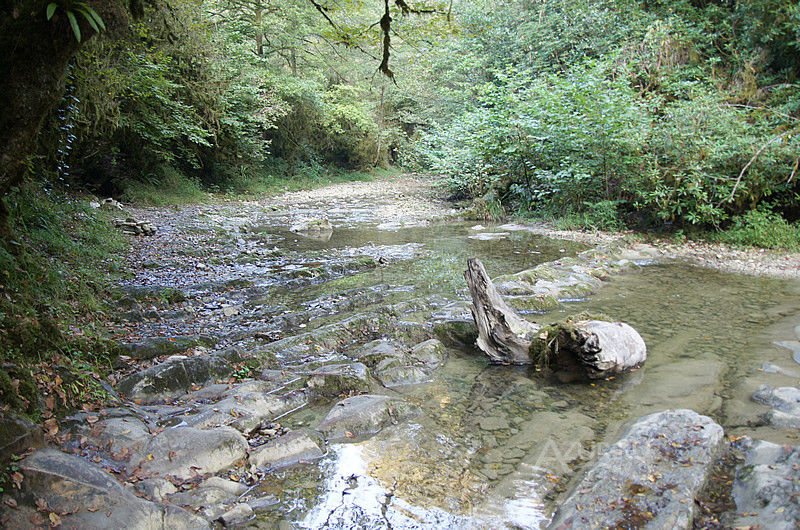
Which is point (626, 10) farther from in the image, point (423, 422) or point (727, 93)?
point (423, 422)

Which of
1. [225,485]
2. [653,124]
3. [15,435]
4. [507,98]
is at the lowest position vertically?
[225,485]

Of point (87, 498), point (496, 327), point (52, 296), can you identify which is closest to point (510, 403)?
point (496, 327)

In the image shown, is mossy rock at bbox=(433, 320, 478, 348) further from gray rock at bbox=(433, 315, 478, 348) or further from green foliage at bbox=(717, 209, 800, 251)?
green foliage at bbox=(717, 209, 800, 251)

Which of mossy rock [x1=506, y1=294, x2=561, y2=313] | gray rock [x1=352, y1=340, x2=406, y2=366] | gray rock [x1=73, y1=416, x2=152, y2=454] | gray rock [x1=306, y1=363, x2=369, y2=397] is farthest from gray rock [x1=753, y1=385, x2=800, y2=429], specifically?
gray rock [x1=73, y1=416, x2=152, y2=454]

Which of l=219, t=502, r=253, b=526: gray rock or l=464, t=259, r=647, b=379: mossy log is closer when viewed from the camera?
l=219, t=502, r=253, b=526: gray rock

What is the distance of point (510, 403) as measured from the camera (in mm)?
3975

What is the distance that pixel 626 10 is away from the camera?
1454 cm

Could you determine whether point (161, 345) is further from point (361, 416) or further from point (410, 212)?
point (410, 212)

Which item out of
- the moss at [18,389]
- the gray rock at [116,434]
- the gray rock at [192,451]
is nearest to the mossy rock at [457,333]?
the gray rock at [192,451]

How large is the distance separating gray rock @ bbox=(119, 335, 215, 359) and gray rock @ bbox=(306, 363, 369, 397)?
4.48 feet

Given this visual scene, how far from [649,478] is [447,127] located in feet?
57.3

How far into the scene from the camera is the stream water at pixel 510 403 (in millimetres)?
2781

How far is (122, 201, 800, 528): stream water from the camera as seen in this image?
278cm

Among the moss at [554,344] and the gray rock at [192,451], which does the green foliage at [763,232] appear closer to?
the moss at [554,344]
